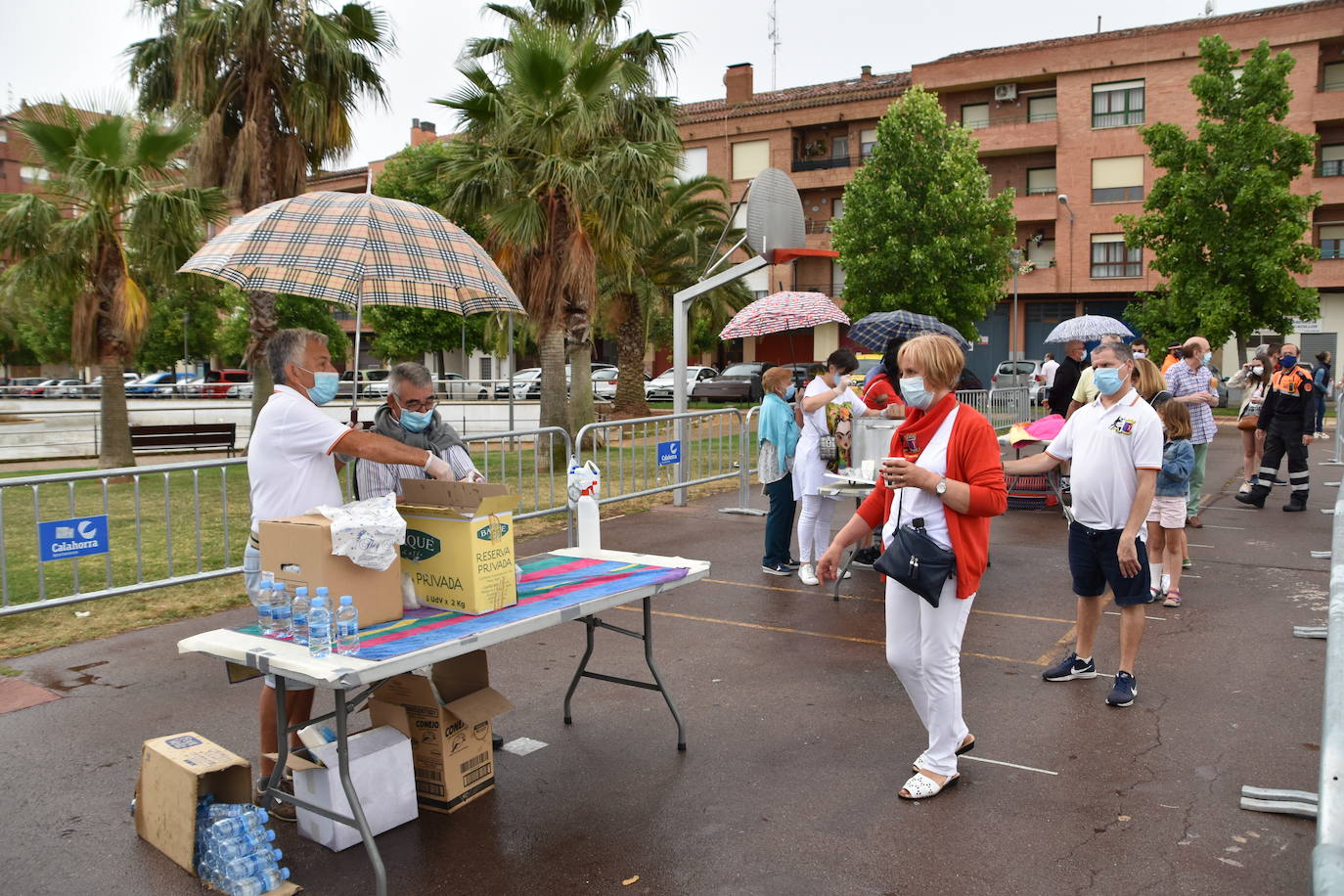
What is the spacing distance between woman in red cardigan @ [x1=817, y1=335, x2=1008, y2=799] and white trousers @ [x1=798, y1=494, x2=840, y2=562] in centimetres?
378

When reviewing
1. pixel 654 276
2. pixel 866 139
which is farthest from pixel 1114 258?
pixel 654 276

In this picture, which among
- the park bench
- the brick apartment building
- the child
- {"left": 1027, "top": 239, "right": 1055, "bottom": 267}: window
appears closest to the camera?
the child

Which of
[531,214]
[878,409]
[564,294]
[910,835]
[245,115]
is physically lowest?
[910,835]

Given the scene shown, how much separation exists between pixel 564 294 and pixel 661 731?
12.3m

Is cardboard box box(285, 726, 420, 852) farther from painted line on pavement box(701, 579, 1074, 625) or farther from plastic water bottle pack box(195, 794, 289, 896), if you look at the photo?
painted line on pavement box(701, 579, 1074, 625)

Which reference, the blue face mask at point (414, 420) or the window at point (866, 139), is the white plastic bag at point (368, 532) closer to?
the blue face mask at point (414, 420)

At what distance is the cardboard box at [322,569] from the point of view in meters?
3.65

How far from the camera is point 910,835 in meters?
4.02

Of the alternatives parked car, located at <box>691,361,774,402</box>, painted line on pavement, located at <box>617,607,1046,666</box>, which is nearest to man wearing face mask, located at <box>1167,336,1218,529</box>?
painted line on pavement, located at <box>617,607,1046,666</box>

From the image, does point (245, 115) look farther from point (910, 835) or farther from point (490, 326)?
point (910, 835)

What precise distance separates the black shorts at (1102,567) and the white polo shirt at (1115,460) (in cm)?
7

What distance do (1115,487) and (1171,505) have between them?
8.50 feet

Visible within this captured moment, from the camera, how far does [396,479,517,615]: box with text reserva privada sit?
4.00 m

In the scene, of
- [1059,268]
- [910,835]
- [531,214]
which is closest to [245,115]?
[531,214]
